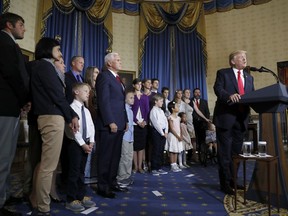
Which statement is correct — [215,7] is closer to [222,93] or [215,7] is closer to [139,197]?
[222,93]

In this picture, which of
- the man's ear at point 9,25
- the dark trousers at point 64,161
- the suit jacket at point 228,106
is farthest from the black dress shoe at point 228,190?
the man's ear at point 9,25

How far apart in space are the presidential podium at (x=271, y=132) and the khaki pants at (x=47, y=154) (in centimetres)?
165

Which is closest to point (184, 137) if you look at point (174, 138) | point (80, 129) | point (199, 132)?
point (174, 138)

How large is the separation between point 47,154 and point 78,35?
4562mm

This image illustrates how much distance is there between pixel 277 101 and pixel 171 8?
5.50 meters

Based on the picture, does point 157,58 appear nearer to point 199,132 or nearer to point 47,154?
point 199,132

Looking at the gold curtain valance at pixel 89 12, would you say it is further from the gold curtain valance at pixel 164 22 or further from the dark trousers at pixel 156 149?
the dark trousers at pixel 156 149

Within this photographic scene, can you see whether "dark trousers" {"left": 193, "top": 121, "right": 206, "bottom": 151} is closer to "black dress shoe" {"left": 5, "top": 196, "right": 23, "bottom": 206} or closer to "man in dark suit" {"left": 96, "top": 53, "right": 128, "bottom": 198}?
"man in dark suit" {"left": 96, "top": 53, "right": 128, "bottom": 198}

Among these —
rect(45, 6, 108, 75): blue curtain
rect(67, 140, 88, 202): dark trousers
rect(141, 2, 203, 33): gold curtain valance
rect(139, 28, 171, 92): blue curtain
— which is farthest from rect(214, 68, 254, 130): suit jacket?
rect(141, 2, 203, 33): gold curtain valance

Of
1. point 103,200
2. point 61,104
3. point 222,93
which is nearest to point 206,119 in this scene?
point 222,93

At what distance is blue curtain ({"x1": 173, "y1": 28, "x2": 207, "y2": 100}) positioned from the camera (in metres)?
6.97

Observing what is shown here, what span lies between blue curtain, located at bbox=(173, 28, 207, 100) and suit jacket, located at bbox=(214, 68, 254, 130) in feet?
13.5

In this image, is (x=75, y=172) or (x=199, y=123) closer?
(x=75, y=172)

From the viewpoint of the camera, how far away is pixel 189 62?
7.06 metres
